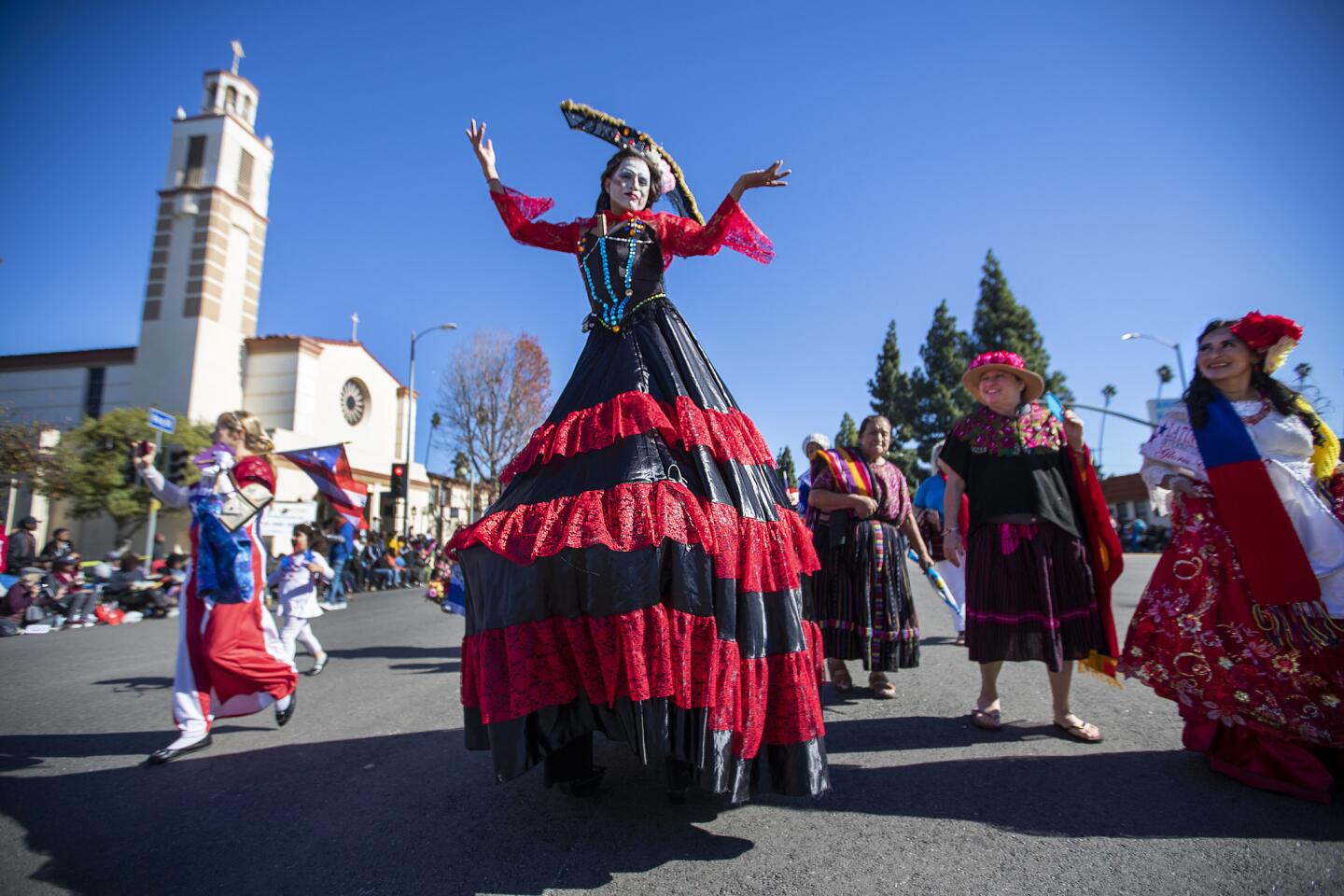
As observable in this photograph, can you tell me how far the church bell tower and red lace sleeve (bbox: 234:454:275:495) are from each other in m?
29.7

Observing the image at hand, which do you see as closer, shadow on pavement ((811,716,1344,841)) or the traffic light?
shadow on pavement ((811,716,1344,841))

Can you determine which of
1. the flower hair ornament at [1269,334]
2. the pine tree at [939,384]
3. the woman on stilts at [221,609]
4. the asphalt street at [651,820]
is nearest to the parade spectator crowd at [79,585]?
the woman on stilts at [221,609]

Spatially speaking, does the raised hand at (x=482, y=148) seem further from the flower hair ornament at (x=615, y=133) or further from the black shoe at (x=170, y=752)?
the black shoe at (x=170, y=752)

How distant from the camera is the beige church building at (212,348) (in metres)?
28.8

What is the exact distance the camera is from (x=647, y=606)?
6.60 feet

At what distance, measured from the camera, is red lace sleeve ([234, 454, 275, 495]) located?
393cm

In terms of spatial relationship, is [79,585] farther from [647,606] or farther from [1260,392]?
[1260,392]

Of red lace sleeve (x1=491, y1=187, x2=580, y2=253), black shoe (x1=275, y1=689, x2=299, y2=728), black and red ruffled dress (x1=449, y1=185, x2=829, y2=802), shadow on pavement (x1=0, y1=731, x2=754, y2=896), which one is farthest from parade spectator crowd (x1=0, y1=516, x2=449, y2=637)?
black and red ruffled dress (x1=449, y1=185, x2=829, y2=802)

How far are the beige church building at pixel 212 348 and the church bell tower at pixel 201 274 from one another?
5 cm

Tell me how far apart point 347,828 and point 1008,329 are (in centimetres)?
3655

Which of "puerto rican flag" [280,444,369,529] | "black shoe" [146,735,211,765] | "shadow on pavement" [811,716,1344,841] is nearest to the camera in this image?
"shadow on pavement" [811,716,1344,841]

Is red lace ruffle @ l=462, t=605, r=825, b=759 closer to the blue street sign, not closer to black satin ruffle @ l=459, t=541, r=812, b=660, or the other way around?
black satin ruffle @ l=459, t=541, r=812, b=660

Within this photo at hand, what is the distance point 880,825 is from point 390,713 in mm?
3048

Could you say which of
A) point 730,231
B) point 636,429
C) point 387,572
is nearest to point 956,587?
point 730,231
